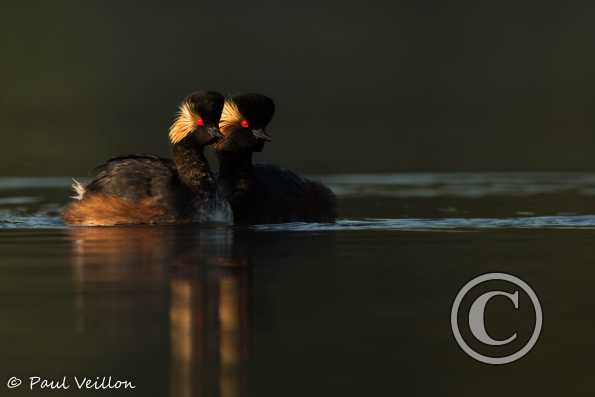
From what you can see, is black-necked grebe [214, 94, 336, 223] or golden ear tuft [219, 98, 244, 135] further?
golden ear tuft [219, 98, 244, 135]

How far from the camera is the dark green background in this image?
97.8ft

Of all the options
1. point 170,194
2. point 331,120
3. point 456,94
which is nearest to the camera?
point 170,194

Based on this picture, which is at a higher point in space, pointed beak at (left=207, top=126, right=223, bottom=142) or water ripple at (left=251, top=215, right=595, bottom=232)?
pointed beak at (left=207, top=126, right=223, bottom=142)

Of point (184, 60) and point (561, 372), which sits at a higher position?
point (184, 60)

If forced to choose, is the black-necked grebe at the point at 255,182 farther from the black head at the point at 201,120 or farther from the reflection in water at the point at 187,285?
the reflection in water at the point at 187,285

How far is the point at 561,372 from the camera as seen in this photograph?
9977 mm

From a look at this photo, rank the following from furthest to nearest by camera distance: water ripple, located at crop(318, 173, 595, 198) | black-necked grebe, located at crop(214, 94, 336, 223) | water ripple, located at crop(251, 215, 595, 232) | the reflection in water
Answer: water ripple, located at crop(318, 173, 595, 198), black-necked grebe, located at crop(214, 94, 336, 223), water ripple, located at crop(251, 215, 595, 232), the reflection in water

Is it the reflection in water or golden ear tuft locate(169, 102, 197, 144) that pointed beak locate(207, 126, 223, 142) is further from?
the reflection in water

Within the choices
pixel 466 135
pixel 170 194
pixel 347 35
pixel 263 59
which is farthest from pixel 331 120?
pixel 170 194

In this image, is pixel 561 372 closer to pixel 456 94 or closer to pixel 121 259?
pixel 121 259

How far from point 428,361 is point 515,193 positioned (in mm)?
11231

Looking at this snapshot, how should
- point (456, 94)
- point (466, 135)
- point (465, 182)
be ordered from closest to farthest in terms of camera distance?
point (465, 182) < point (466, 135) < point (456, 94)

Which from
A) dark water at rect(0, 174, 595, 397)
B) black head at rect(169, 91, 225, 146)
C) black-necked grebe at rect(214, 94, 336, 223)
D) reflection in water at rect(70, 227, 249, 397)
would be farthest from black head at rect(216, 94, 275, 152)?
reflection in water at rect(70, 227, 249, 397)

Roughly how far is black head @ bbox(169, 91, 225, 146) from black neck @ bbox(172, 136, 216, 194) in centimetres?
8
